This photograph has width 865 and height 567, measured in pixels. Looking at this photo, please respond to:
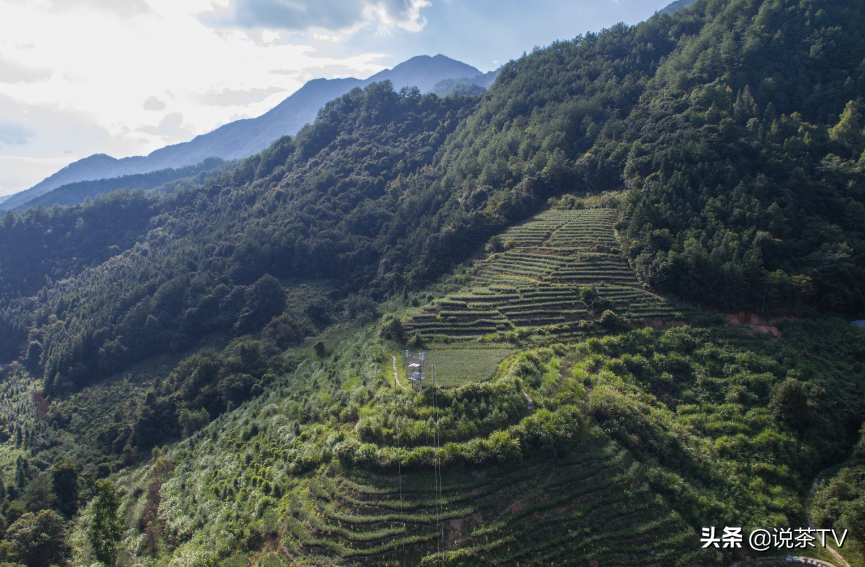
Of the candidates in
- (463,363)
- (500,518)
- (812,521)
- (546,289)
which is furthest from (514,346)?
(812,521)

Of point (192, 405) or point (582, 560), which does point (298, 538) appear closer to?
point (582, 560)

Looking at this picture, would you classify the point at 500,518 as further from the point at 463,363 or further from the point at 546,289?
the point at 546,289

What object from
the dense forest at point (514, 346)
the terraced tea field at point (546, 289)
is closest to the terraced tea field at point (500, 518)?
the dense forest at point (514, 346)

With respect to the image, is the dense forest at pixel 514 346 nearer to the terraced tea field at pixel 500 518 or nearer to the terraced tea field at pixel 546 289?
the terraced tea field at pixel 500 518

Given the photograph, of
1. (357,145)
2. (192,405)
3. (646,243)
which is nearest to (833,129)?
(646,243)

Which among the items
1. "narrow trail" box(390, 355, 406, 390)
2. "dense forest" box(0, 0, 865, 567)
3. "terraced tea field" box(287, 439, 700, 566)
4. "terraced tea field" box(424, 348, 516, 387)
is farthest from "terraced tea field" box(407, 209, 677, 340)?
"terraced tea field" box(287, 439, 700, 566)

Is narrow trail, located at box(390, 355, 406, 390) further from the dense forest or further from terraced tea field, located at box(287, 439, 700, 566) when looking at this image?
terraced tea field, located at box(287, 439, 700, 566)
